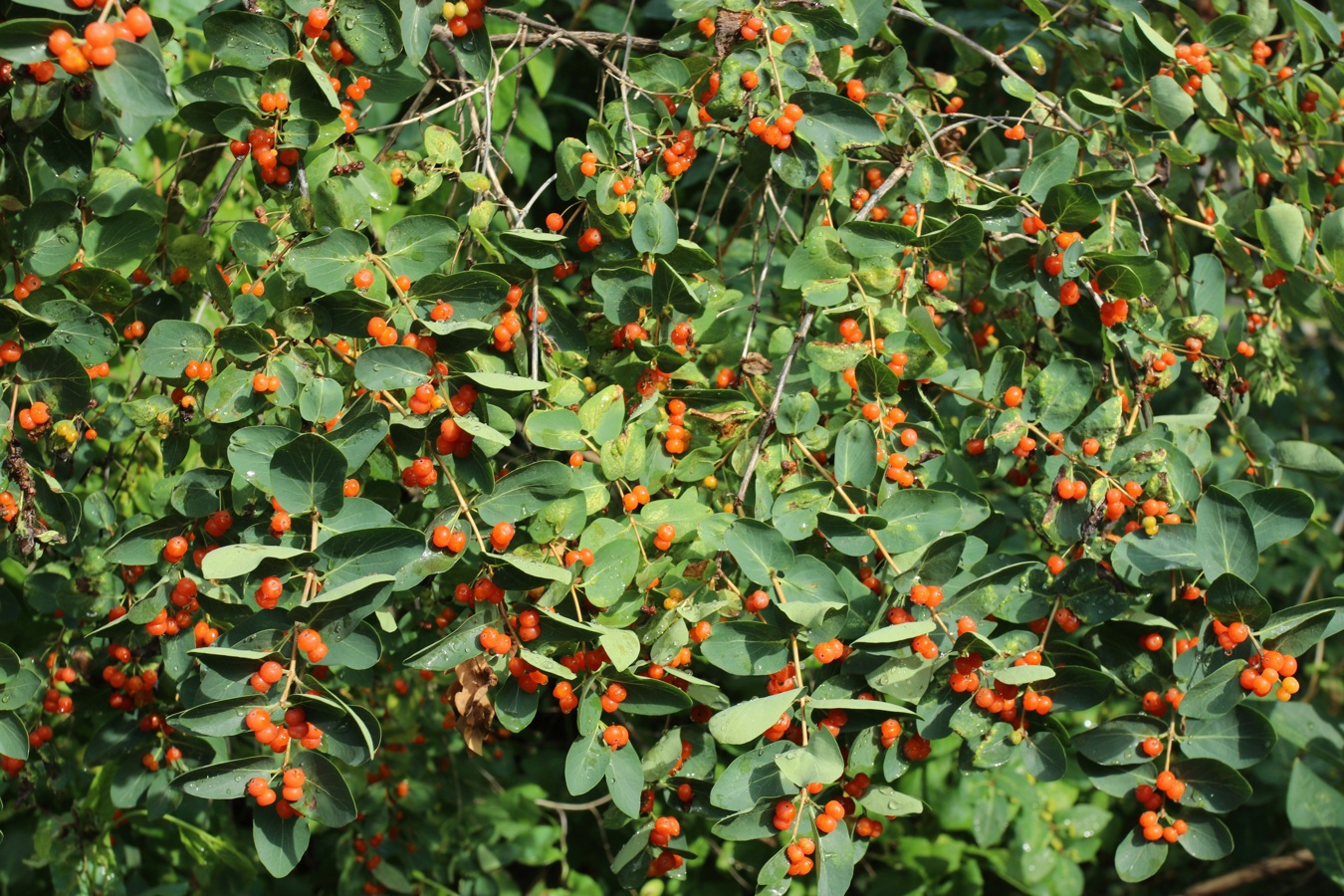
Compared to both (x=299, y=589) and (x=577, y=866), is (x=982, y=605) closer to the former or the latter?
(x=299, y=589)

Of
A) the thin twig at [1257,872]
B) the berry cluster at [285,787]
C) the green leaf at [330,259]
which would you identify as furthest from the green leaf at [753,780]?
the thin twig at [1257,872]

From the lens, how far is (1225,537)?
154cm

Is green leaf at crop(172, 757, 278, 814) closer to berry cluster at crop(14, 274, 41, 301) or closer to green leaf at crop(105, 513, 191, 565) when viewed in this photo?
green leaf at crop(105, 513, 191, 565)

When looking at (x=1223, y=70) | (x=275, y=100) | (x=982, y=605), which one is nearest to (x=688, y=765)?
(x=982, y=605)

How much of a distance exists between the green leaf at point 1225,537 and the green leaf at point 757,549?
626mm

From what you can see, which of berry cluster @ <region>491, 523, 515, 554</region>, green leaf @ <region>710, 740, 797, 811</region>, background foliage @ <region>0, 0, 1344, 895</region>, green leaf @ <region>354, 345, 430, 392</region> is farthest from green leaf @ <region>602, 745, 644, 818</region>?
green leaf @ <region>354, 345, 430, 392</region>

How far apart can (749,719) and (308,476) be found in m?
0.68

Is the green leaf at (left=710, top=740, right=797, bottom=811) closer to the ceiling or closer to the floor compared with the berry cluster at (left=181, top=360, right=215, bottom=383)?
closer to the floor

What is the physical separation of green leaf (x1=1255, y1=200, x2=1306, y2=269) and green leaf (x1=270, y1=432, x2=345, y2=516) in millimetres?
1605

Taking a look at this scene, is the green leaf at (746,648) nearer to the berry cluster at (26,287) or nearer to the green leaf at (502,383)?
A: the green leaf at (502,383)

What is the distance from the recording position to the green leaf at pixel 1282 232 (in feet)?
5.86

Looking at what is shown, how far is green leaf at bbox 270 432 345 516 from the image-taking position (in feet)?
4.47

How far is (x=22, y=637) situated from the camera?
6.78ft

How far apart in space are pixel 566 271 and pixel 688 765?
0.83 metres
